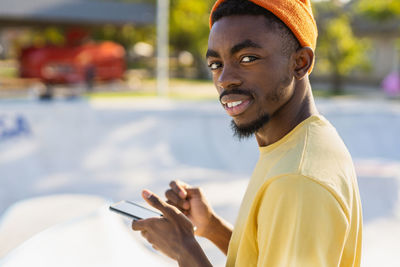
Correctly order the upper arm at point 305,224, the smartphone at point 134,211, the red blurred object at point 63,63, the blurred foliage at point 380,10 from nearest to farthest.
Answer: the upper arm at point 305,224, the smartphone at point 134,211, the blurred foliage at point 380,10, the red blurred object at point 63,63

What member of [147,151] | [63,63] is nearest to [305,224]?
[147,151]

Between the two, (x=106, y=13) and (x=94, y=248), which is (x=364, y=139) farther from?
(x=106, y=13)

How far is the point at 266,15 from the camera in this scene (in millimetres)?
1331

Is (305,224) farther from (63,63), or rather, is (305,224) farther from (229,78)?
(63,63)

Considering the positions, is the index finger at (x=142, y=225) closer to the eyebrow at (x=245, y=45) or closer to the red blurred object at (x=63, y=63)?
the eyebrow at (x=245, y=45)

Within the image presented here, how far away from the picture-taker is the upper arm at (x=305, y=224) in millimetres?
1064

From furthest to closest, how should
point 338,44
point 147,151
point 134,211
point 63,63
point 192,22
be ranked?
point 192,22 → point 63,63 → point 338,44 → point 147,151 → point 134,211

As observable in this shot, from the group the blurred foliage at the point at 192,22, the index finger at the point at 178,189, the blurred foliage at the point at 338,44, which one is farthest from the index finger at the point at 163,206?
the blurred foliage at the point at 192,22

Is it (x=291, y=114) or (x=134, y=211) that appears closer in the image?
(x=291, y=114)

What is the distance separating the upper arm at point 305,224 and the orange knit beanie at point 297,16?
0.53 metres

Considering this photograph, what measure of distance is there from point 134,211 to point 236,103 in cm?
64

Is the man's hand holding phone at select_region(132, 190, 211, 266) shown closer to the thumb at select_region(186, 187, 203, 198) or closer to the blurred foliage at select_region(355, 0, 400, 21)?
the thumb at select_region(186, 187, 203, 198)

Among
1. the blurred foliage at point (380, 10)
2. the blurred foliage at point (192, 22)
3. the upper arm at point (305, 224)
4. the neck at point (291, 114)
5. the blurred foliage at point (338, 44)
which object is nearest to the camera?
the upper arm at point (305, 224)

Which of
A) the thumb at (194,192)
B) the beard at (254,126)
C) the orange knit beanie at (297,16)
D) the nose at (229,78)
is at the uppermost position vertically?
the orange knit beanie at (297,16)
